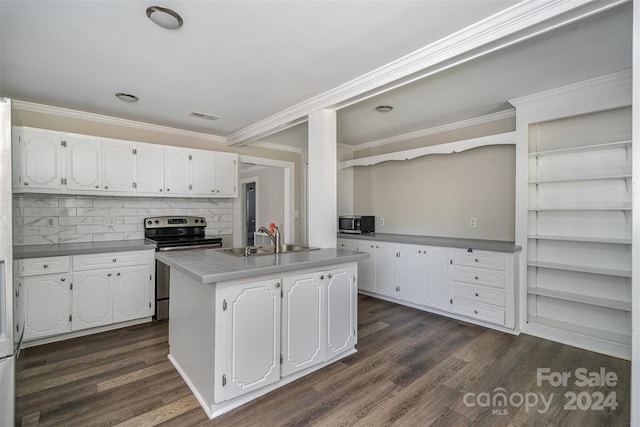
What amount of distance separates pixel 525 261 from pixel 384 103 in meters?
2.13

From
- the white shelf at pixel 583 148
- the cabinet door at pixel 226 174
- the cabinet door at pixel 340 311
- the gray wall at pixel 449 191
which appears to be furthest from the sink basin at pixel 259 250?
the white shelf at pixel 583 148

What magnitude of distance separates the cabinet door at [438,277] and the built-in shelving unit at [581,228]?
0.76 m

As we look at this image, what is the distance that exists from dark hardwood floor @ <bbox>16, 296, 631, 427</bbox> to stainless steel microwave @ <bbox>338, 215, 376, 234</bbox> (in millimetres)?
1889

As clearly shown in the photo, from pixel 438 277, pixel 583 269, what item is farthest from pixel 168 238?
pixel 583 269

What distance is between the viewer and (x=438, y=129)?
4.16 meters

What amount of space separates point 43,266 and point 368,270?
3511mm

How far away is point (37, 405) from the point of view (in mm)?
1996

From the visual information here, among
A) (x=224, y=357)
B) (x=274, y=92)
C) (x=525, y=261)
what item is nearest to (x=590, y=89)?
(x=525, y=261)

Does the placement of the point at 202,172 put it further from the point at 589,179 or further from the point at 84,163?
the point at 589,179

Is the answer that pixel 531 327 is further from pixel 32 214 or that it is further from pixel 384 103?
pixel 32 214

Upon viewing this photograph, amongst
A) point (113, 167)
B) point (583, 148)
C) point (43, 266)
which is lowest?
point (43, 266)

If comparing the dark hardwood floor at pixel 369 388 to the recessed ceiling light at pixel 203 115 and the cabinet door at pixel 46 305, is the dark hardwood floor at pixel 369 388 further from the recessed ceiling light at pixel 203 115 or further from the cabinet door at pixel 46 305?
the recessed ceiling light at pixel 203 115

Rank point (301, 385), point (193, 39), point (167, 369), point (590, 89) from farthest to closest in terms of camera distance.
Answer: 1. point (590, 89)
2. point (167, 369)
3. point (301, 385)
4. point (193, 39)

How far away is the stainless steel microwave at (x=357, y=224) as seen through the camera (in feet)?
15.2
